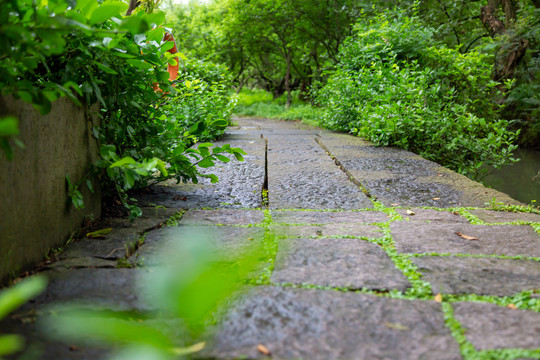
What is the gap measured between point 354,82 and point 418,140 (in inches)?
71.5

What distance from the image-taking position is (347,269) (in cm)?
129

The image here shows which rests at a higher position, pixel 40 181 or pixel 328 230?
pixel 40 181

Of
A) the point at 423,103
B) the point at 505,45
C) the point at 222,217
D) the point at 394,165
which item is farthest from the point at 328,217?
the point at 505,45

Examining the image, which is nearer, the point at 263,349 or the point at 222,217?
the point at 263,349

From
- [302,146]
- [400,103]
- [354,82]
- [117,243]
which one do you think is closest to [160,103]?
[117,243]

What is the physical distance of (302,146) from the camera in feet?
13.8

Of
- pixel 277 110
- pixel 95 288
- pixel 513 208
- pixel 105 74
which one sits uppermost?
pixel 105 74

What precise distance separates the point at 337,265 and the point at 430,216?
861 millimetres

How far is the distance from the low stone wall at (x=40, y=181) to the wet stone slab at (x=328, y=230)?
2.54 ft

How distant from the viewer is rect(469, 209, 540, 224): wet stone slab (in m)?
1.93

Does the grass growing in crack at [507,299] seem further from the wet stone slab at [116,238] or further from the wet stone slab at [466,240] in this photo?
the wet stone slab at [116,238]

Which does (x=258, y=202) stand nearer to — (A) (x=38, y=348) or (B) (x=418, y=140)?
(A) (x=38, y=348)

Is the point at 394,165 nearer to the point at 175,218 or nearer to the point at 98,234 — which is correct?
the point at 175,218

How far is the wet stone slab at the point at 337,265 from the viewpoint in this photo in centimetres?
120
